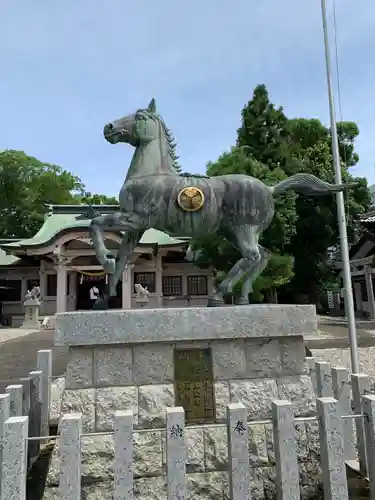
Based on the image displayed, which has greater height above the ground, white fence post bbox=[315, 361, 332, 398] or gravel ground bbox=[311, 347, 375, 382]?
white fence post bbox=[315, 361, 332, 398]

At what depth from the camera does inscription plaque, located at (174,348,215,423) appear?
3.41 m

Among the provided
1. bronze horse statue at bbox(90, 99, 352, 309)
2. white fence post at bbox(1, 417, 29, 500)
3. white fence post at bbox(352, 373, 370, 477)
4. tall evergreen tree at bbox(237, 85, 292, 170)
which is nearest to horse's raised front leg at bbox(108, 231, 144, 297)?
bronze horse statue at bbox(90, 99, 352, 309)

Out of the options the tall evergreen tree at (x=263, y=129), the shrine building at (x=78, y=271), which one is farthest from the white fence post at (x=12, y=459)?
the shrine building at (x=78, y=271)

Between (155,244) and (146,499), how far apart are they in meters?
17.7

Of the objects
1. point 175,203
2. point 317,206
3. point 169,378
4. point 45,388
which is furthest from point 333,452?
point 317,206

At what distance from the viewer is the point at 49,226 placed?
2469 cm

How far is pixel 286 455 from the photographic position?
8.80 ft

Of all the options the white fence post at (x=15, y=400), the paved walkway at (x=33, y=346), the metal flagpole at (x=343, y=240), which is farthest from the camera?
the paved walkway at (x=33, y=346)

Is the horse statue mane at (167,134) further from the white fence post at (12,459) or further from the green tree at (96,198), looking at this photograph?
the green tree at (96,198)

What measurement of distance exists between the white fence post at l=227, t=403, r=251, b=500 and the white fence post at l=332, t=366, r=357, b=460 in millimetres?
1544

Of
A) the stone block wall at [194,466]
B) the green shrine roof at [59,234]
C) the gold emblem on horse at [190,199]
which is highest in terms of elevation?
the green shrine roof at [59,234]

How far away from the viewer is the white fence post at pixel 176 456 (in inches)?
100.0

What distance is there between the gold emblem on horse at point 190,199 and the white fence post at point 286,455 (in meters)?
2.05

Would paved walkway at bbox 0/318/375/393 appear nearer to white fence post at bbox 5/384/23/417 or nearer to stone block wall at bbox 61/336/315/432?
white fence post at bbox 5/384/23/417
